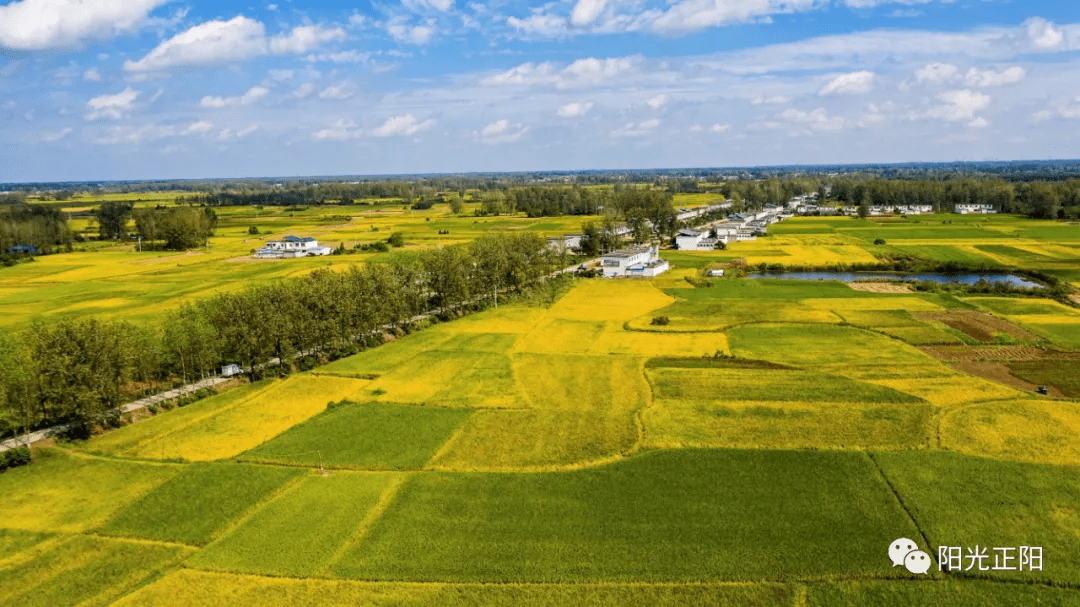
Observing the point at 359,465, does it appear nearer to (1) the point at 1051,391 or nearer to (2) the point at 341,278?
(2) the point at 341,278

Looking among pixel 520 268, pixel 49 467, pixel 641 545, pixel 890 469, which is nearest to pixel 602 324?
pixel 520 268

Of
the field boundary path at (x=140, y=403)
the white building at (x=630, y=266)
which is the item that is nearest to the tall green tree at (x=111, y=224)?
the white building at (x=630, y=266)

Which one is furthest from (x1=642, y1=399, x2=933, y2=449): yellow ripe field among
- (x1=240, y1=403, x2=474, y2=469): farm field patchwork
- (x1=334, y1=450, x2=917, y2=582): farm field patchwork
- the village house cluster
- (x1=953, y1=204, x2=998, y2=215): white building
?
(x1=953, y1=204, x2=998, y2=215): white building

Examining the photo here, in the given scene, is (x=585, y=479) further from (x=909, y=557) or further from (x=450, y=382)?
(x=450, y=382)

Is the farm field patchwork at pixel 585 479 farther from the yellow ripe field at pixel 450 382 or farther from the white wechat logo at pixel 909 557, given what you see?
the white wechat logo at pixel 909 557

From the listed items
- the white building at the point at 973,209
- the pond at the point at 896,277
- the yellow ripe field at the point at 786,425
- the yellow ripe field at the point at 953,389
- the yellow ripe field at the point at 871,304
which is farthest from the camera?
the white building at the point at 973,209
